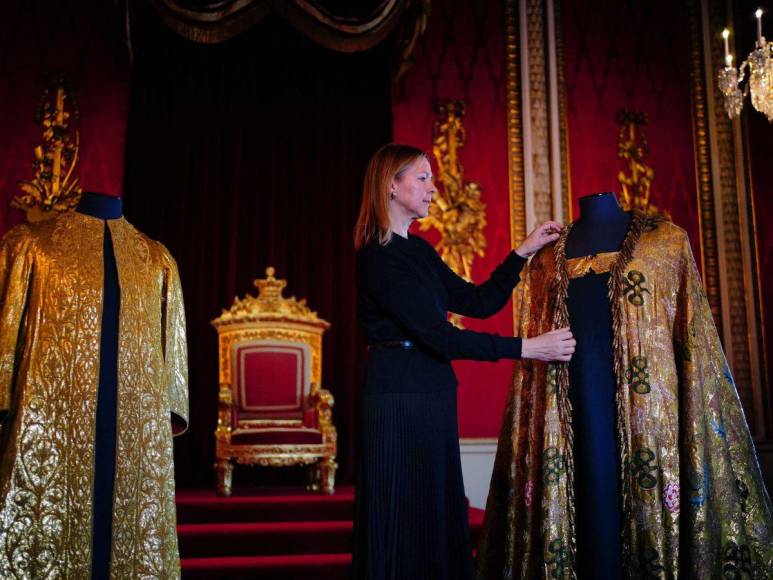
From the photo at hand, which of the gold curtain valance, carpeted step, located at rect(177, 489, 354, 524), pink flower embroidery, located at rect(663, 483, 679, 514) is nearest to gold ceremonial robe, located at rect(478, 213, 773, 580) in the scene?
pink flower embroidery, located at rect(663, 483, 679, 514)

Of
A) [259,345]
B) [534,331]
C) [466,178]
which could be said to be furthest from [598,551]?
[466,178]

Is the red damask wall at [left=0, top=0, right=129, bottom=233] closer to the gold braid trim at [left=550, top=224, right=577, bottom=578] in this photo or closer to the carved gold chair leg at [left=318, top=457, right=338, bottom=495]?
the carved gold chair leg at [left=318, top=457, right=338, bottom=495]

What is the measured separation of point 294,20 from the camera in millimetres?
4262

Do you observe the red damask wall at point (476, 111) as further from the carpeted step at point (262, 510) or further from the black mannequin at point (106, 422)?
the black mannequin at point (106, 422)

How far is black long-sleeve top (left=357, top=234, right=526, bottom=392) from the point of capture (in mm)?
1906

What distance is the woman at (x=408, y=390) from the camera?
6.03 ft

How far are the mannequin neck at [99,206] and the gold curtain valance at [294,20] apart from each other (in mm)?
2020

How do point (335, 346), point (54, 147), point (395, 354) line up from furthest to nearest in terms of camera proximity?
point (335, 346)
point (54, 147)
point (395, 354)

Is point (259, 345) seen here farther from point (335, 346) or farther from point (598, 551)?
point (598, 551)

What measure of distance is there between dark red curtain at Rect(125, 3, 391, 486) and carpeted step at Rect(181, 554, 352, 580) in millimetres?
1825

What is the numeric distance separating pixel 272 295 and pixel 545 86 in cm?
226

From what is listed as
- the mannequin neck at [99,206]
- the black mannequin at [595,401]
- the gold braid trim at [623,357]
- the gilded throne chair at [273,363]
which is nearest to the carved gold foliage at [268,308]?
the gilded throne chair at [273,363]

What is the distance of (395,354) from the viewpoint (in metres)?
1.95

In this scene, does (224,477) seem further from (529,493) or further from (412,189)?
(412,189)
